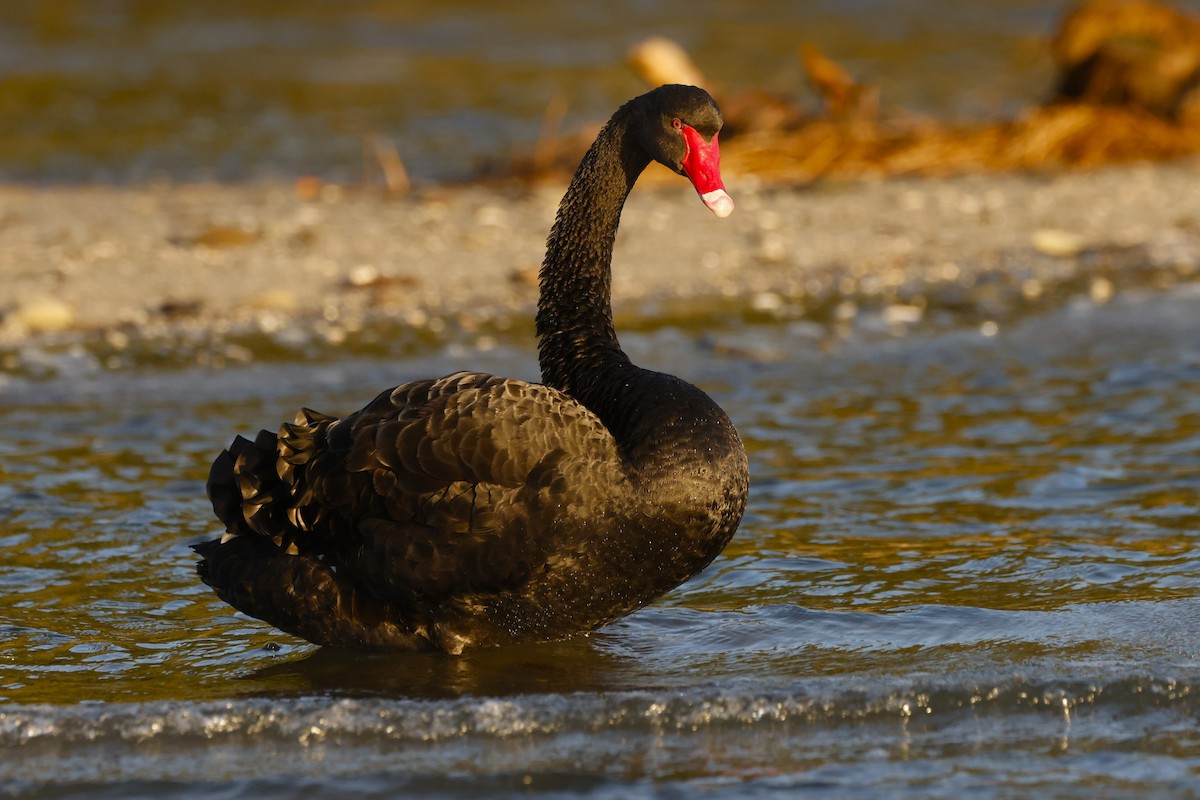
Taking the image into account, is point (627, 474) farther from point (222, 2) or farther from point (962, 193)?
point (222, 2)

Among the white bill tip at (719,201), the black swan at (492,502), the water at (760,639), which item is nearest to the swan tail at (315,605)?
the black swan at (492,502)

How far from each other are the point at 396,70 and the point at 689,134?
14117mm

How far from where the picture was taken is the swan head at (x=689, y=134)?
523cm

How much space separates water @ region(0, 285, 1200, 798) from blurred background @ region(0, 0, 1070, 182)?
235 inches

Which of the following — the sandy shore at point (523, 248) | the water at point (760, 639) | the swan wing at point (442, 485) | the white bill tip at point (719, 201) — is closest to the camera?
the water at point (760, 639)

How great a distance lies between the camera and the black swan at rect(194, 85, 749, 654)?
4.77m

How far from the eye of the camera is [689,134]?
207 inches

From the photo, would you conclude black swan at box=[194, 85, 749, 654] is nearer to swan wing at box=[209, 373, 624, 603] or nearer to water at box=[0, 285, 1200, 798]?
swan wing at box=[209, 373, 624, 603]

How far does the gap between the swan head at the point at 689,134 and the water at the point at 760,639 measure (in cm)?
140

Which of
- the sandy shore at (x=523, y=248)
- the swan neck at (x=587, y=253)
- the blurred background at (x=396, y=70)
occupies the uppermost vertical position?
the blurred background at (x=396, y=70)

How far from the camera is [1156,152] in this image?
13.2 meters

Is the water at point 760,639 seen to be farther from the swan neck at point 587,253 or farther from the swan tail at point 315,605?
the swan neck at point 587,253

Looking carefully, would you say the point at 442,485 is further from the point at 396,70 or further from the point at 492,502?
the point at 396,70

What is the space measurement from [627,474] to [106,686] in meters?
1.63
